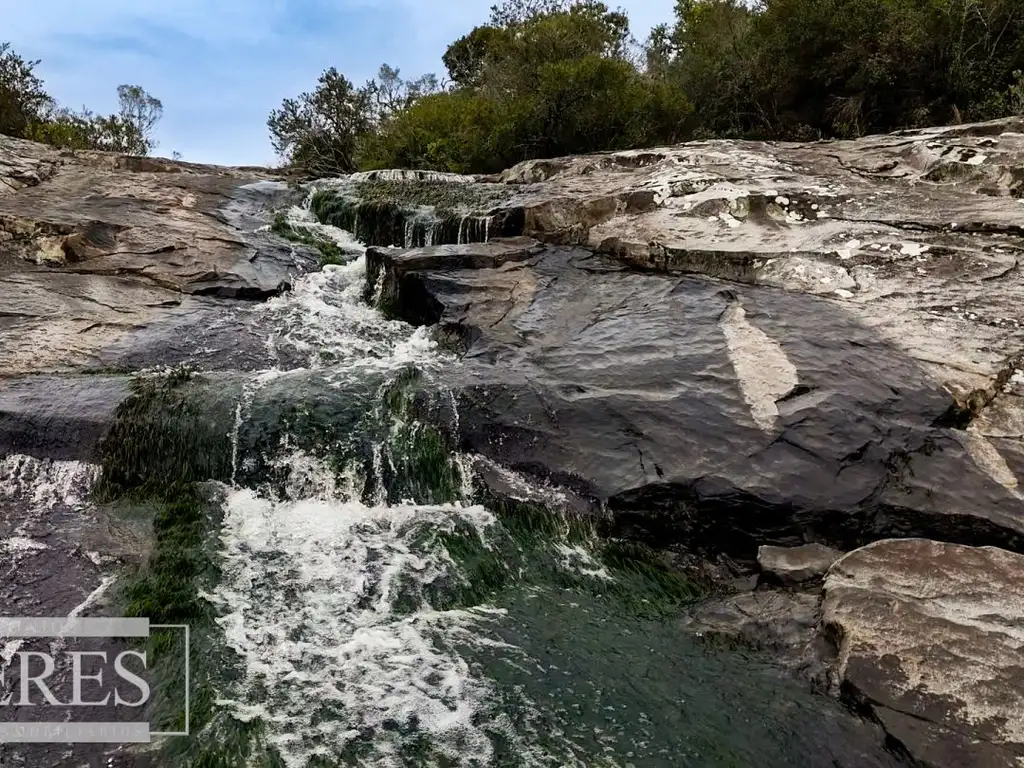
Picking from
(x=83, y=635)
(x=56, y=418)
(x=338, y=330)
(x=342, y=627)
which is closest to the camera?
(x=83, y=635)

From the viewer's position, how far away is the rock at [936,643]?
3.05 metres

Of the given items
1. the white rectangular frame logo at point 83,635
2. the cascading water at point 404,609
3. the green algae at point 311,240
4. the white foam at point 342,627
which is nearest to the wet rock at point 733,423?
the cascading water at point 404,609

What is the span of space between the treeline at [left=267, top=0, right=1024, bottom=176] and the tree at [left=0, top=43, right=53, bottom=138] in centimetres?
595

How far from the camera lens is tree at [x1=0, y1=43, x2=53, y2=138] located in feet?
55.4

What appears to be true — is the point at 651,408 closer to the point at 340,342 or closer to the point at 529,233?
the point at 340,342

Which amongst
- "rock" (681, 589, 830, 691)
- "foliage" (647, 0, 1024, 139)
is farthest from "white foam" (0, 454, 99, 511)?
"foliage" (647, 0, 1024, 139)

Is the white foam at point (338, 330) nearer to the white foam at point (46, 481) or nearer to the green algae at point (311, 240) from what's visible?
the green algae at point (311, 240)

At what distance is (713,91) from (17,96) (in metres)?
17.5

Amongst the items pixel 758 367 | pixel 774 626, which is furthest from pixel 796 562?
pixel 758 367

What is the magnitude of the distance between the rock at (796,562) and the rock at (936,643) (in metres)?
0.39

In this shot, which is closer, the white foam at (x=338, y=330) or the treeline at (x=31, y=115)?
the white foam at (x=338, y=330)

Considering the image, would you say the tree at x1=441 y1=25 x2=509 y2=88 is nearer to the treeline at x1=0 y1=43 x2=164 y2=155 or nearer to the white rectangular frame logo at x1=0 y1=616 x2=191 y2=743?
the treeline at x1=0 y1=43 x2=164 y2=155

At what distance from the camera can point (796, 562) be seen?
462cm

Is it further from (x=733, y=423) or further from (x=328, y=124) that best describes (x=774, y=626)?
(x=328, y=124)
